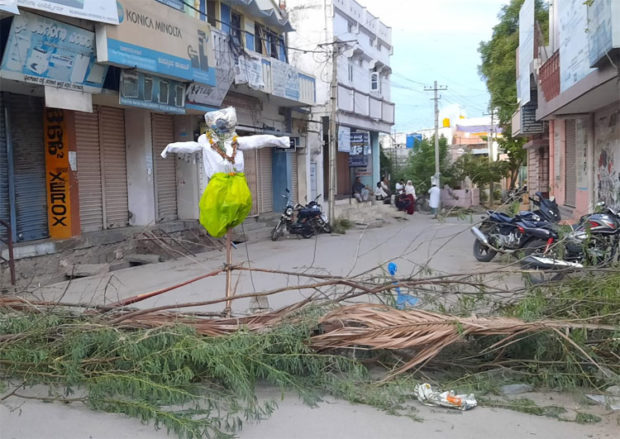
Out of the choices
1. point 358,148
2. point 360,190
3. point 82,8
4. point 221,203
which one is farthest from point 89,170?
point 360,190

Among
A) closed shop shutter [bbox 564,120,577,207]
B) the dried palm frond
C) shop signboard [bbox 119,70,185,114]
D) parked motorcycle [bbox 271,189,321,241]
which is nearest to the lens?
the dried palm frond

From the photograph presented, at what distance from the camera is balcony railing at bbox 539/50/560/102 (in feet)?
49.9

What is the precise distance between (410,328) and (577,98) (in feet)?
34.4

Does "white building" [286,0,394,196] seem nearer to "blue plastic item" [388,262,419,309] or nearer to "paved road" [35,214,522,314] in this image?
"paved road" [35,214,522,314]

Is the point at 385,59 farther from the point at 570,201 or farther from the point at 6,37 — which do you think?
the point at 6,37

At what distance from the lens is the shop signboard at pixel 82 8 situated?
29.9ft

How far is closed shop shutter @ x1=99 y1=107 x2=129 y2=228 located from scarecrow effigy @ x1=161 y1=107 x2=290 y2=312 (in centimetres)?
734

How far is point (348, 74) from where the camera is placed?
94.3ft

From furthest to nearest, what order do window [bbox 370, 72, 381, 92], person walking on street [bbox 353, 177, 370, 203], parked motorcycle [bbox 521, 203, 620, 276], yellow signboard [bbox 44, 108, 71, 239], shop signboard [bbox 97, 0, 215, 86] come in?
window [bbox 370, 72, 381, 92] → person walking on street [bbox 353, 177, 370, 203] → yellow signboard [bbox 44, 108, 71, 239] → shop signboard [bbox 97, 0, 215, 86] → parked motorcycle [bbox 521, 203, 620, 276]

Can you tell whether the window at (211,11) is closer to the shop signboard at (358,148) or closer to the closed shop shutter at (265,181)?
the closed shop shutter at (265,181)

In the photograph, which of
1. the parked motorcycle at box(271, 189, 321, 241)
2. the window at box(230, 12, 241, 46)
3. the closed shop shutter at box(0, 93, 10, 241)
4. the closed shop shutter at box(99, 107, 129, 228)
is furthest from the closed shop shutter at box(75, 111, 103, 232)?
the window at box(230, 12, 241, 46)

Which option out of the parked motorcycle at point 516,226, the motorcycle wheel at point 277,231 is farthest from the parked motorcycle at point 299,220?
the parked motorcycle at point 516,226

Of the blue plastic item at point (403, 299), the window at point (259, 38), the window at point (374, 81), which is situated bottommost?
the blue plastic item at point (403, 299)

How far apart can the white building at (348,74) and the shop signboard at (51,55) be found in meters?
11.5
